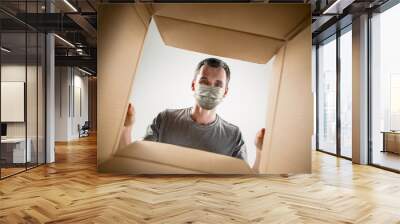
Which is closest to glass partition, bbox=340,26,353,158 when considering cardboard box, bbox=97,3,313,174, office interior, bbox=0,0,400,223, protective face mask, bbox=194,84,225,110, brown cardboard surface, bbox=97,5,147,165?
office interior, bbox=0,0,400,223

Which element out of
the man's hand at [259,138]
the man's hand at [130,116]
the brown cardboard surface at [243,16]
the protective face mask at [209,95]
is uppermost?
the brown cardboard surface at [243,16]

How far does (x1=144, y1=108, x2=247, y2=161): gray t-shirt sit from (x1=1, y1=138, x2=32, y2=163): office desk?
2.46 m

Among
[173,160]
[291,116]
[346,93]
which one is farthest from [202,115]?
[346,93]

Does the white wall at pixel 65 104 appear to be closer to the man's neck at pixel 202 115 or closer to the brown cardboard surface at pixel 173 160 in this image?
the brown cardboard surface at pixel 173 160

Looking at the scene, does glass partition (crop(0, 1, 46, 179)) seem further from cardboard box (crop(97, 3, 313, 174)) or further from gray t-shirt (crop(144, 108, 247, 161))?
gray t-shirt (crop(144, 108, 247, 161))

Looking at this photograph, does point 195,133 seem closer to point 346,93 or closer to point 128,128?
point 128,128

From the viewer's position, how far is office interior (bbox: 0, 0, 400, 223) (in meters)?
6.59

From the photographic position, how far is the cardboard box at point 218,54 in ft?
21.3

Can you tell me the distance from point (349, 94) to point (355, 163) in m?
1.67

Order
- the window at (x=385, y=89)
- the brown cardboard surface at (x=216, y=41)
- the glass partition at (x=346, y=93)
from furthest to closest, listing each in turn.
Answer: the glass partition at (x=346, y=93), the window at (x=385, y=89), the brown cardboard surface at (x=216, y=41)

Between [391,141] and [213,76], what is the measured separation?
3833 mm

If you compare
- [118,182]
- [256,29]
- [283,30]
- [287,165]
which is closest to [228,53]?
[256,29]

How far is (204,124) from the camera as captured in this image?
6516 millimetres

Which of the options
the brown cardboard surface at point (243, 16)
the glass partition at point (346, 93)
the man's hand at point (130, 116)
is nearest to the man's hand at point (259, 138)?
the brown cardboard surface at point (243, 16)
